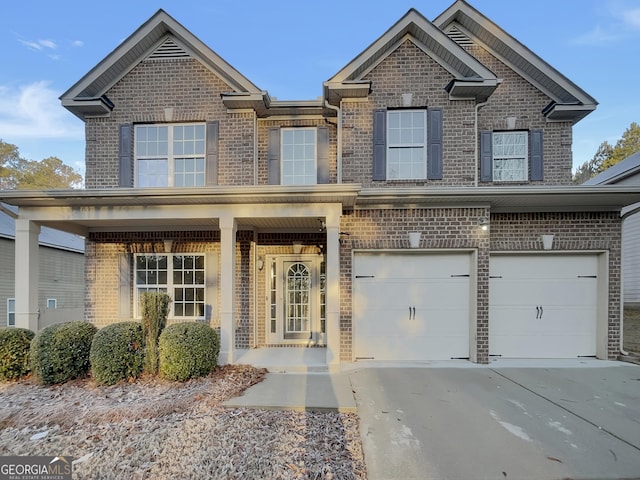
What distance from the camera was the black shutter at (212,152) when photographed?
7391mm

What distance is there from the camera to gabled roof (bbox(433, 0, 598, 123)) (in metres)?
7.46

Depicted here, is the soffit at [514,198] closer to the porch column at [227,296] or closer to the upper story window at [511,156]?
the upper story window at [511,156]

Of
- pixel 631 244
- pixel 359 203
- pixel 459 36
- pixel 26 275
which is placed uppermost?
pixel 459 36

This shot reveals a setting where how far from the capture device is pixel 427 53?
23.6 feet

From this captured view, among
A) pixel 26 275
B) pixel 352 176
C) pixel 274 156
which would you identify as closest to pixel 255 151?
pixel 274 156

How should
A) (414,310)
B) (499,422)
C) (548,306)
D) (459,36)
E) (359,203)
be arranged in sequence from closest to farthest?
(499,422), (359,203), (414,310), (548,306), (459,36)

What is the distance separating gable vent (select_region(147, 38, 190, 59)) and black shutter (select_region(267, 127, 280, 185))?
8.75 feet

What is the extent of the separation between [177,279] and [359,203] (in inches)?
182

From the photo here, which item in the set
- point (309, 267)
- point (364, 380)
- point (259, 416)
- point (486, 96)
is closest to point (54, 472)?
point (259, 416)

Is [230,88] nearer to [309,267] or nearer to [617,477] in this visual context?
[309,267]

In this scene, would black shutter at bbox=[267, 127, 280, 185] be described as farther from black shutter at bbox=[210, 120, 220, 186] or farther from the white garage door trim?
the white garage door trim

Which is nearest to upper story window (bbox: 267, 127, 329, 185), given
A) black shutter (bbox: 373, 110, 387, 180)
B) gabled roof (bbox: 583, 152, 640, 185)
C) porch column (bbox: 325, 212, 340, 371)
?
black shutter (bbox: 373, 110, 387, 180)

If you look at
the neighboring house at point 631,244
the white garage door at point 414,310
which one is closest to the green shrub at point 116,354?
the white garage door at point 414,310

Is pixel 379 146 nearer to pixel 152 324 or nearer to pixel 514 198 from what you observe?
pixel 514 198
